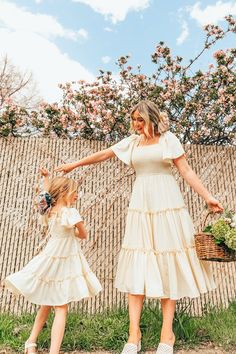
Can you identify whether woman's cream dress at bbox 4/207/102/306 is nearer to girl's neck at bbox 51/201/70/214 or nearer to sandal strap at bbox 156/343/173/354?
girl's neck at bbox 51/201/70/214

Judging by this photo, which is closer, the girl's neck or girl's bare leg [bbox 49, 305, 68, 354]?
girl's bare leg [bbox 49, 305, 68, 354]

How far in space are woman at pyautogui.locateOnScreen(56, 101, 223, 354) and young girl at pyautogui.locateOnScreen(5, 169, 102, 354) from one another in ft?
0.90

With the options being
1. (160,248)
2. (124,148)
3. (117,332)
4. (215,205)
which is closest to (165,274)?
(160,248)

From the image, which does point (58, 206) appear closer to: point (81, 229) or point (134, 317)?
point (81, 229)

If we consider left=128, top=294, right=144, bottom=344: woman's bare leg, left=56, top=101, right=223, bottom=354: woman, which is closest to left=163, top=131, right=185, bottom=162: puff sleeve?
left=56, top=101, right=223, bottom=354: woman

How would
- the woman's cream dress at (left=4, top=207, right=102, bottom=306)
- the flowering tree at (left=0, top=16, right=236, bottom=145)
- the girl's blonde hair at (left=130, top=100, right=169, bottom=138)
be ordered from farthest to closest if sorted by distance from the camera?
the flowering tree at (left=0, top=16, right=236, bottom=145)
the girl's blonde hair at (left=130, top=100, right=169, bottom=138)
the woman's cream dress at (left=4, top=207, right=102, bottom=306)

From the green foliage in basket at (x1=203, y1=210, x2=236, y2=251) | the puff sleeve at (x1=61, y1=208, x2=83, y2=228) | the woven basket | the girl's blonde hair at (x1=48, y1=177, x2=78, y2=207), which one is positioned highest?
the girl's blonde hair at (x1=48, y1=177, x2=78, y2=207)

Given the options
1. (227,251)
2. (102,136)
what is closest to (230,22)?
(102,136)

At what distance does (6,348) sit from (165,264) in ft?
4.00

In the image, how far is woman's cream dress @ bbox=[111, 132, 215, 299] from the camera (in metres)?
2.42

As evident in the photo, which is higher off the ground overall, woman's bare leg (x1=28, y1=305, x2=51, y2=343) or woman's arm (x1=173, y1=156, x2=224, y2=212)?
woman's arm (x1=173, y1=156, x2=224, y2=212)

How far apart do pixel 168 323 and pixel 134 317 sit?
21 cm

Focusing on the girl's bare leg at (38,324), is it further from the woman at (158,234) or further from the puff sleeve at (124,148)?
the puff sleeve at (124,148)

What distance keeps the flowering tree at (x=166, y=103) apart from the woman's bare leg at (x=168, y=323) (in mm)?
2981
